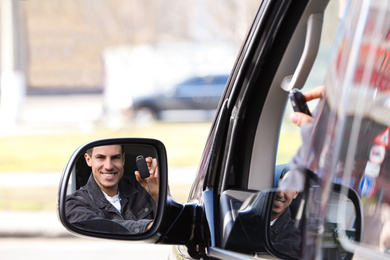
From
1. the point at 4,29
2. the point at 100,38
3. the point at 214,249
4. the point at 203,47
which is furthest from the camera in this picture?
the point at 100,38

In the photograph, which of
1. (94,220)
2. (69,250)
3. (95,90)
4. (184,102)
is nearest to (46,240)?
(69,250)

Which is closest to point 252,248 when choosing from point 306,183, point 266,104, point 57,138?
point 306,183

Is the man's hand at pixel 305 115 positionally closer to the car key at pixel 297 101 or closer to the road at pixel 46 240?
the car key at pixel 297 101

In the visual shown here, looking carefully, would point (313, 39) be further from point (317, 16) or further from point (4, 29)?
point (4, 29)

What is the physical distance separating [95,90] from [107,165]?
2476 cm

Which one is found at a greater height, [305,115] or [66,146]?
[305,115]

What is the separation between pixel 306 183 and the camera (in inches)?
53.4

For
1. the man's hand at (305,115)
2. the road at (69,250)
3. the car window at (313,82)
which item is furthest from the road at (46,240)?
the man's hand at (305,115)

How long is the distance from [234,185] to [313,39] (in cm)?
43

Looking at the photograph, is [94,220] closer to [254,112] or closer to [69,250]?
[254,112]

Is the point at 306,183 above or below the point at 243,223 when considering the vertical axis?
above

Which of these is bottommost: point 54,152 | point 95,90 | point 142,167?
point 54,152

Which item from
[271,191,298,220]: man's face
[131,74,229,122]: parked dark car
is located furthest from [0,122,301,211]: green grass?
[271,191,298,220]: man's face

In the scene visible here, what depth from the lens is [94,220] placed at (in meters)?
1.65
